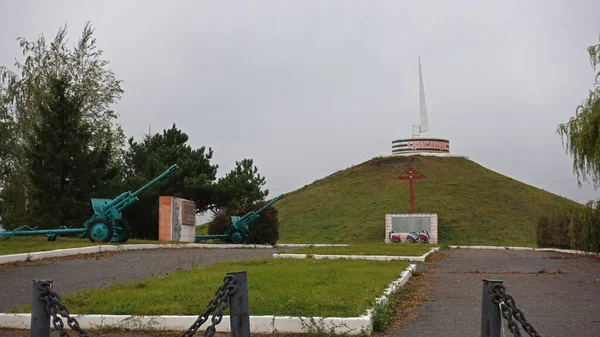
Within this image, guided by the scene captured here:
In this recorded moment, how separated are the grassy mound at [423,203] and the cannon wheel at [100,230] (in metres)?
18.4

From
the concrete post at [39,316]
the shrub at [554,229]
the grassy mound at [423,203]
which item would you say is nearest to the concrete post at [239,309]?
the concrete post at [39,316]

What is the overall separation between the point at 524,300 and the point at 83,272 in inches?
324

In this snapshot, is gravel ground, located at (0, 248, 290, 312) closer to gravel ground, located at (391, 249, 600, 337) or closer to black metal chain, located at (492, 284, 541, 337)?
gravel ground, located at (391, 249, 600, 337)

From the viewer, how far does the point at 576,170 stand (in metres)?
19.1

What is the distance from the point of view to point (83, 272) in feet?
40.9

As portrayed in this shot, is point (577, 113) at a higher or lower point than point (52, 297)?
higher

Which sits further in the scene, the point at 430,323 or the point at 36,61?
the point at 36,61

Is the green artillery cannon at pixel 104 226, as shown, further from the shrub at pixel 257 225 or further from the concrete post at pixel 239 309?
the concrete post at pixel 239 309

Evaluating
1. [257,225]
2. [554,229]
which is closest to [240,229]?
[257,225]

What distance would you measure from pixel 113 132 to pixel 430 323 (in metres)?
28.6

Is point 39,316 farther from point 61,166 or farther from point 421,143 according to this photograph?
point 421,143

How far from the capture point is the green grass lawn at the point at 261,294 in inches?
287

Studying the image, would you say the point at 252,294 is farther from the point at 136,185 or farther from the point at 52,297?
the point at 136,185

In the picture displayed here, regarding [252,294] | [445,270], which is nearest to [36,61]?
[445,270]
